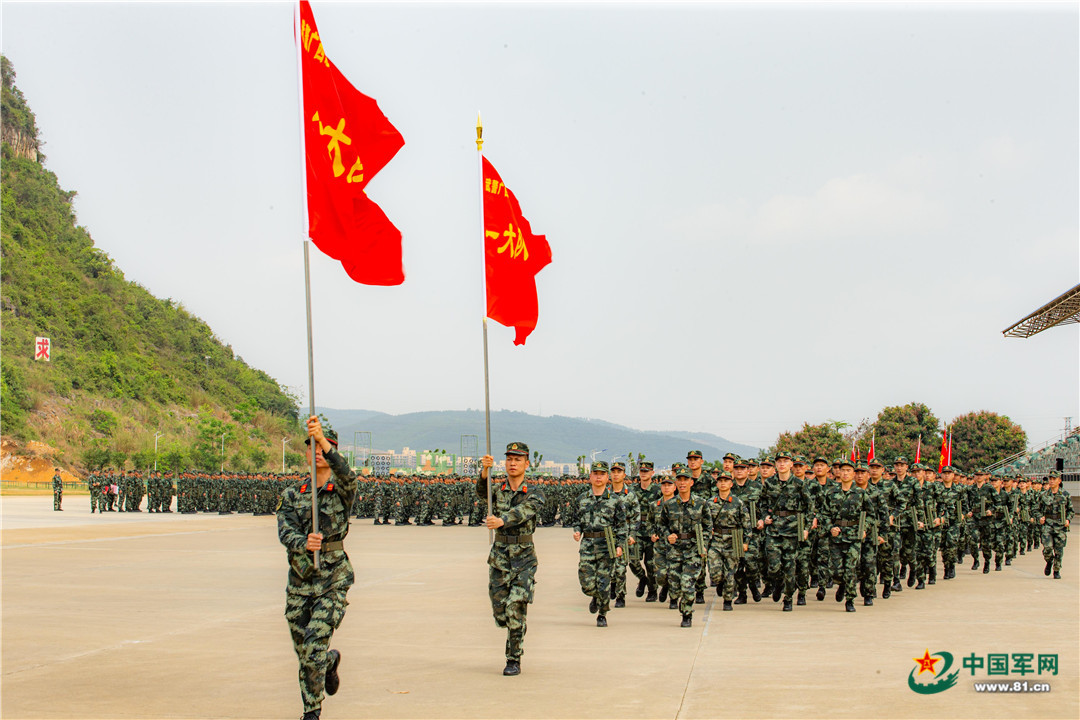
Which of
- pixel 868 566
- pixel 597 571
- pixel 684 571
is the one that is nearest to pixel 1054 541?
pixel 868 566

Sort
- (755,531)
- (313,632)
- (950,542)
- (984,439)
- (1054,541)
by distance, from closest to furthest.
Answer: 1. (313,632)
2. (755,531)
3. (1054,541)
4. (950,542)
5. (984,439)

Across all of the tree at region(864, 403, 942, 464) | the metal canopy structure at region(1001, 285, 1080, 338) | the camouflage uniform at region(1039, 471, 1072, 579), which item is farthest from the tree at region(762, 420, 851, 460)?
the camouflage uniform at region(1039, 471, 1072, 579)

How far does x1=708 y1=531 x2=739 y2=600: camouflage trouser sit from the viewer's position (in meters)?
12.1

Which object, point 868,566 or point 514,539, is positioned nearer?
point 514,539

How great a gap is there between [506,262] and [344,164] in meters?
3.03

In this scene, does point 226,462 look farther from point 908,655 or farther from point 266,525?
point 908,655

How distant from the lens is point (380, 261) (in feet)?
25.7

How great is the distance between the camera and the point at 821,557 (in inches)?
506

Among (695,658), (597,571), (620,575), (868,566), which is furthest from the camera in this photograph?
(868,566)

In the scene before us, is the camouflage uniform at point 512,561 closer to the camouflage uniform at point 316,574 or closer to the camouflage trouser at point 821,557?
the camouflage uniform at point 316,574

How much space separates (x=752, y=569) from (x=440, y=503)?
21.6 m

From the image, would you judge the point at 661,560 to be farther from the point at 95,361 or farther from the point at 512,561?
the point at 95,361

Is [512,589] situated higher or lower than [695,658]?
higher

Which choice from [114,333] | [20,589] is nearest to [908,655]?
[20,589]
